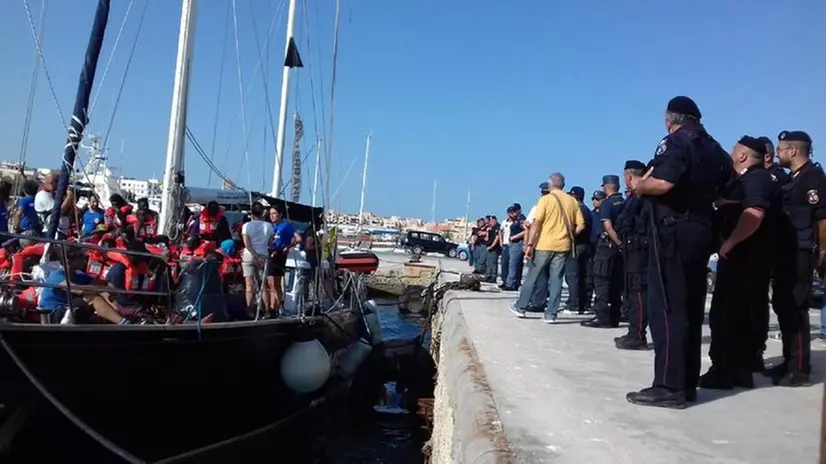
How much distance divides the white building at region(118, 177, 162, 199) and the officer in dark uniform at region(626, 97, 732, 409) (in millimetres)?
18106

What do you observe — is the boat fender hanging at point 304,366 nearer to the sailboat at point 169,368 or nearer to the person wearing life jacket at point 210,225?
the sailboat at point 169,368

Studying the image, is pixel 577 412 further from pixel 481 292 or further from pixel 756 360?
pixel 481 292

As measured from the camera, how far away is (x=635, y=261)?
5664 mm

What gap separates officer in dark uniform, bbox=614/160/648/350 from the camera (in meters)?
5.40

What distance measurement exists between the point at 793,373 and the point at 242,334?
5.09 metres

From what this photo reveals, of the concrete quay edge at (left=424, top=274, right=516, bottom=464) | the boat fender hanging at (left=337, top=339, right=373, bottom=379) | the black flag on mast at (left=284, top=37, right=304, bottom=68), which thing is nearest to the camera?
the concrete quay edge at (left=424, top=274, right=516, bottom=464)

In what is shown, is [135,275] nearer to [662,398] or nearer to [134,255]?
[134,255]

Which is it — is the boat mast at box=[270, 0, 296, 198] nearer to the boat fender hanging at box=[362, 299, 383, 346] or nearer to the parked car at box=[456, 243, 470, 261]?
the boat fender hanging at box=[362, 299, 383, 346]

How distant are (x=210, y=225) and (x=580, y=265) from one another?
4.86 metres

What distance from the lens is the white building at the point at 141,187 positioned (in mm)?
20719

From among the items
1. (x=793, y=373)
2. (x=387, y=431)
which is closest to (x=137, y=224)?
(x=387, y=431)

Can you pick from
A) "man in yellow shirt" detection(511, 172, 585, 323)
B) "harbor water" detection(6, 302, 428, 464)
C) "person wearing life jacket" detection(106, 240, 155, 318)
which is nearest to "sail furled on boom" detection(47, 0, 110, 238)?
"person wearing life jacket" detection(106, 240, 155, 318)

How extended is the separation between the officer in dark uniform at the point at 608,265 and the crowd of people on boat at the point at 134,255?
369 cm

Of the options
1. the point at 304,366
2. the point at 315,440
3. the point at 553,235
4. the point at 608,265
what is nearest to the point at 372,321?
the point at 315,440
